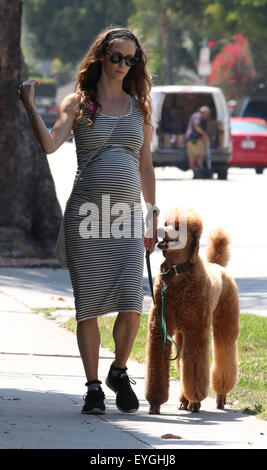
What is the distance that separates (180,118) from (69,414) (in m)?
25.1

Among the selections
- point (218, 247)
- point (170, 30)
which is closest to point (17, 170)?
point (218, 247)

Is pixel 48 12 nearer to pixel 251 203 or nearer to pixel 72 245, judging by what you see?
pixel 251 203

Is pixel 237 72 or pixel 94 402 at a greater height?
pixel 94 402

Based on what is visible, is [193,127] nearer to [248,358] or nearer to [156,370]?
[248,358]

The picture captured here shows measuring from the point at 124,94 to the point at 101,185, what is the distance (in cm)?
53

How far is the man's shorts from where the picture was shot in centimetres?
2762

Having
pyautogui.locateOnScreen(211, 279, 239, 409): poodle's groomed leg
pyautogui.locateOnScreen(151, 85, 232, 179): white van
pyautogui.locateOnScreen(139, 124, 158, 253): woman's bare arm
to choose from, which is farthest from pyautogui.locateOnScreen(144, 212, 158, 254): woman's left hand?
pyautogui.locateOnScreen(151, 85, 232, 179): white van

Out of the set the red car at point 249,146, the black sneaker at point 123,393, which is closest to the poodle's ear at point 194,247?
the black sneaker at point 123,393

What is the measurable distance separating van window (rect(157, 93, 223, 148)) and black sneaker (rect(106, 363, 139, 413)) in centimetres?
2157

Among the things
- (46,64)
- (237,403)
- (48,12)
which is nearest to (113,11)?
(48,12)

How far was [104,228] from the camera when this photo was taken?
6418 millimetres

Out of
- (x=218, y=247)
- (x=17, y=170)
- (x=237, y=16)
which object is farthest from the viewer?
(x=237, y=16)

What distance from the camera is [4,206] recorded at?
13.5 meters

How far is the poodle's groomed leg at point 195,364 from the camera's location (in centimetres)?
646
